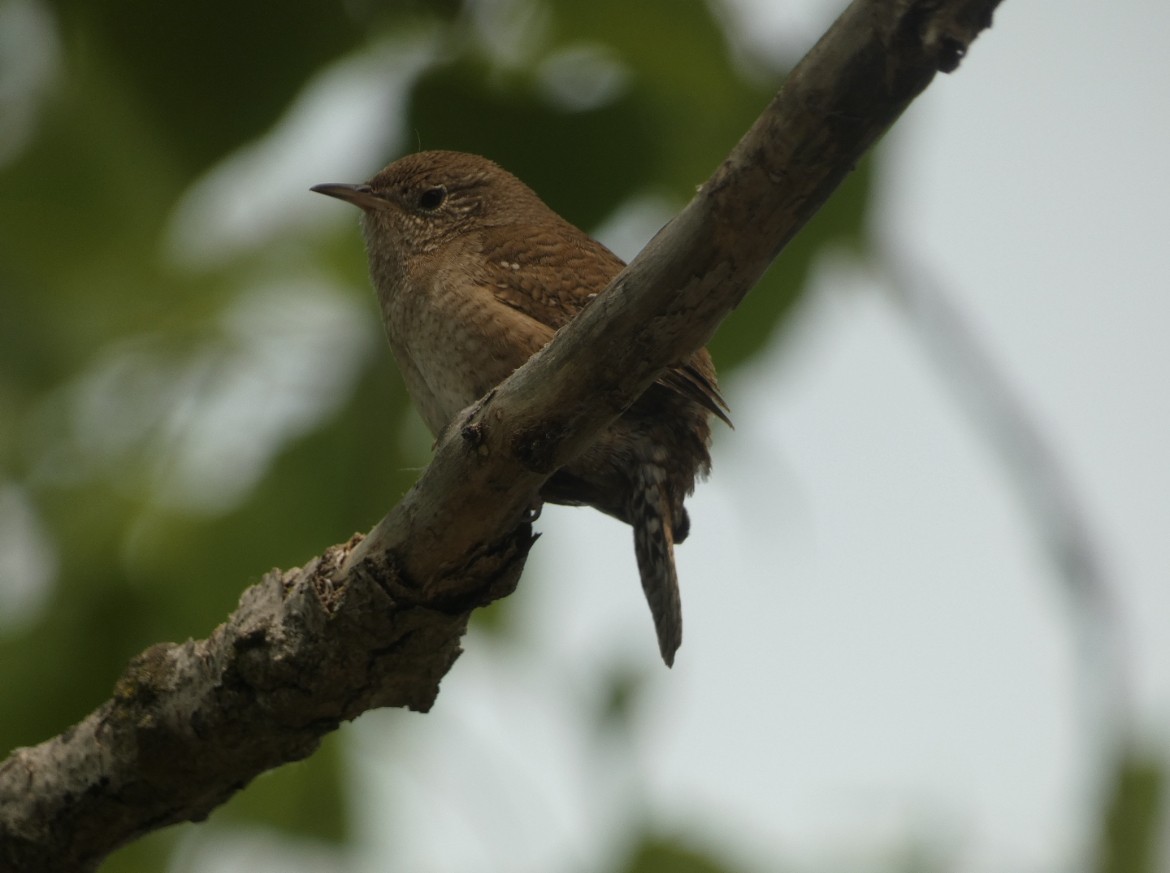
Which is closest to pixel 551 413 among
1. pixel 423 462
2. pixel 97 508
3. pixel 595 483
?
pixel 595 483

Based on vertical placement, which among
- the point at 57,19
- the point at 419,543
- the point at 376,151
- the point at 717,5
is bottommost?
the point at 419,543

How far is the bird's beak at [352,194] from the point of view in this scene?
346cm

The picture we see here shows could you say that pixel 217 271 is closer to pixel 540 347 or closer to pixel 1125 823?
pixel 540 347

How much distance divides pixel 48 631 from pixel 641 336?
1681mm

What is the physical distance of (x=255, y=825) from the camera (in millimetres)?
3047

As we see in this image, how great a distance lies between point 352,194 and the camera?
3.50 metres

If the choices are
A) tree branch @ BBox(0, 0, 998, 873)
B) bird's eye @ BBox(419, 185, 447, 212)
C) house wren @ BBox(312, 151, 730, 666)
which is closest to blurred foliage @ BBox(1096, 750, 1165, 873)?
tree branch @ BBox(0, 0, 998, 873)

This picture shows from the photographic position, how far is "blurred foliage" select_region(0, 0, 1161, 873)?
1.94 m

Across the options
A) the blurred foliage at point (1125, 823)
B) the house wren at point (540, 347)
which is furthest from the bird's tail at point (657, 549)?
the blurred foliage at point (1125, 823)

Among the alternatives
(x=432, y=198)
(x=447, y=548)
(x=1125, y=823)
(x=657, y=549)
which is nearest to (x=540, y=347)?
(x=657, y=549)

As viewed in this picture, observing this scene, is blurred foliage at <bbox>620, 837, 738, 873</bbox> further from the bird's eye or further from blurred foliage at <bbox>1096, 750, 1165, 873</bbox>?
the bird's eye

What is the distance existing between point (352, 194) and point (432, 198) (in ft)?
0.77

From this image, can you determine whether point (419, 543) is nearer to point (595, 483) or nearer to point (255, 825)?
point (595, 483)

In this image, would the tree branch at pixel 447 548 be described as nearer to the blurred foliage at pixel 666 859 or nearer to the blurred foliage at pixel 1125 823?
the blurred foliage at pixel 1125 823
